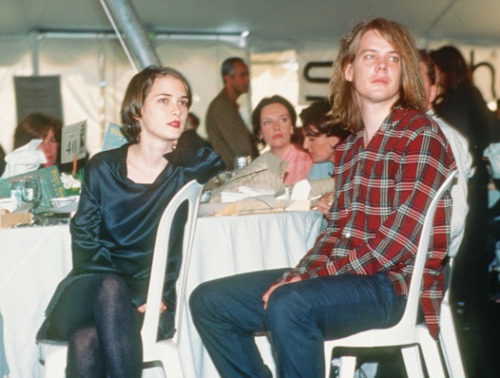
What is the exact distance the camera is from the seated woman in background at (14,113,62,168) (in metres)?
4.16

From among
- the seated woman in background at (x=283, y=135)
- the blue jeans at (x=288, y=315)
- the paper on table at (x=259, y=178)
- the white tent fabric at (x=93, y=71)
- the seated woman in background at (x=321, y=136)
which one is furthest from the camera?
the white tent fabric at (x=93, y=71)

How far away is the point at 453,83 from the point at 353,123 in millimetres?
1823

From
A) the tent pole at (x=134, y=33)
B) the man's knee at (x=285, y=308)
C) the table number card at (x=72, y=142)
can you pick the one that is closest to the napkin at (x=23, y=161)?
the table number card at (x=72, y=142)

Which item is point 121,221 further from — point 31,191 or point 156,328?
point 31,191

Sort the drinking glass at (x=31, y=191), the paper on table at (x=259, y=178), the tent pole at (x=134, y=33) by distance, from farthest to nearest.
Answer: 1. the tent pole at (x=134, y=33)
2. the paper on table at (x=259, y=178)
3. the drinking glass at (x=31, y=191)

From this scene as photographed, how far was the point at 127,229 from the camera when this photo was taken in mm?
2221

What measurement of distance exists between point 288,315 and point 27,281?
2.95ft

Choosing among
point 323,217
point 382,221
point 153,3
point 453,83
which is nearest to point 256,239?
point 323,217

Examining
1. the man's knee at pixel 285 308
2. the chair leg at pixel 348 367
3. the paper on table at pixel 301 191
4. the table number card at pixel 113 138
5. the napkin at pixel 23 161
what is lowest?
the chair leg at pixel 348 367

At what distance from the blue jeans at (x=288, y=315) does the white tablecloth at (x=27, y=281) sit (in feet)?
1.54

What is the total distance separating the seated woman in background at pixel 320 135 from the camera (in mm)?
3752

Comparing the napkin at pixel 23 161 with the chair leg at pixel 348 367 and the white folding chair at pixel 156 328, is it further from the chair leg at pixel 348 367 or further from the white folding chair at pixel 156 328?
the chair leg at pixel 348 367

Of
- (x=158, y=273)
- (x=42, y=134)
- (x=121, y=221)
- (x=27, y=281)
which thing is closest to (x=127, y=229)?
(x=121, y=221)

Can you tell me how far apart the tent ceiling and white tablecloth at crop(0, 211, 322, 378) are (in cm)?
428
